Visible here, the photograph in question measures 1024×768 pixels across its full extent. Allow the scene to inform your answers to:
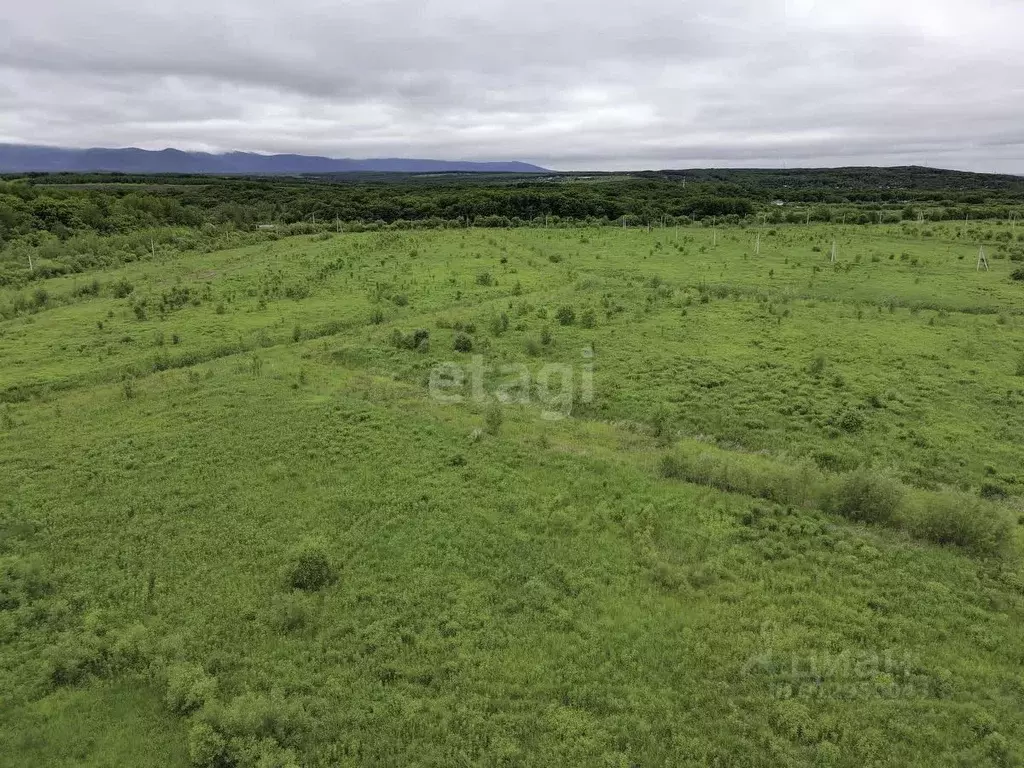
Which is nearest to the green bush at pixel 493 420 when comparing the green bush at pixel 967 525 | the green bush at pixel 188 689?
the green bush at pixel 188 689

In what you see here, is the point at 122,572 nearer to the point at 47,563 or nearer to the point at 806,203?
the point at 47,563

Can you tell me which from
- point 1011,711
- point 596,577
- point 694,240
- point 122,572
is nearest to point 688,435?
point 596,577

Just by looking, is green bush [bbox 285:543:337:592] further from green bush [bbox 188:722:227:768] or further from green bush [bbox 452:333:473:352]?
green bush [bbox 452:333:473:352]

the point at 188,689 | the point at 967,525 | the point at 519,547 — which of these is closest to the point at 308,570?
the point at 188,689

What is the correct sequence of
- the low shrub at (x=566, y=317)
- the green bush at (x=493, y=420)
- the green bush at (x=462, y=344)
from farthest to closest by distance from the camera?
the low shrub at (x=566, y=317) → the green bush at (x=462, y=344) → the green bush at (x=493, y=420)

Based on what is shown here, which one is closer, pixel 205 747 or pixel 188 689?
pixel 205 747

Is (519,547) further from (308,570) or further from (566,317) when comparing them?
(566,317)

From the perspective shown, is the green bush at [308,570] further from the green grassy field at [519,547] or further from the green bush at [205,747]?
the green bush at [205,747]
